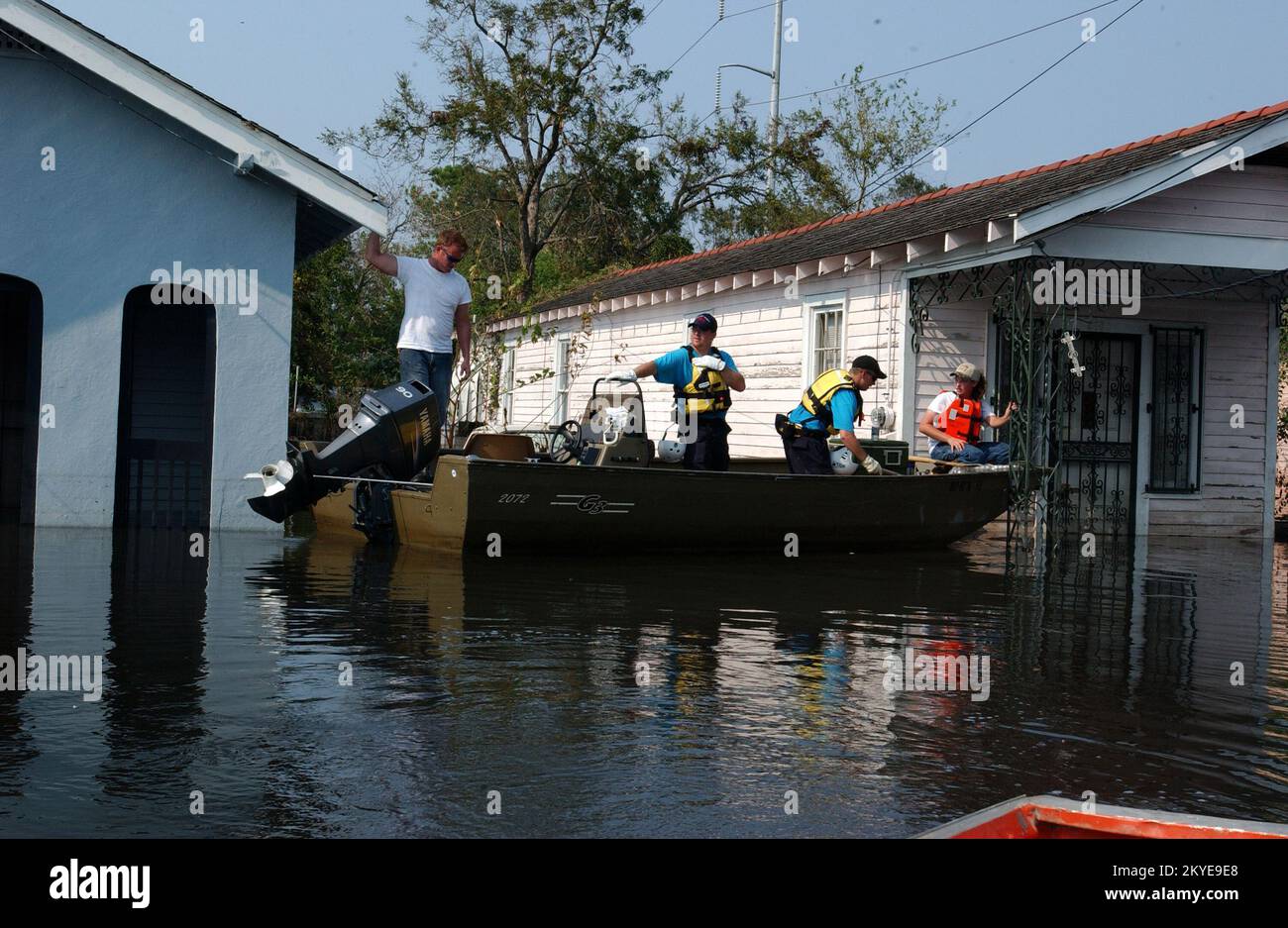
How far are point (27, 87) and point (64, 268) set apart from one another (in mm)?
1697

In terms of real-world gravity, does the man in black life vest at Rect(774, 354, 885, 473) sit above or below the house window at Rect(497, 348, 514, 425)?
below

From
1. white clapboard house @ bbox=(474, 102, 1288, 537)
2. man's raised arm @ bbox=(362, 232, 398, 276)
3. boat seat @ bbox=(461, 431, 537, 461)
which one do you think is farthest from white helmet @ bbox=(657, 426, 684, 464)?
white clapboard house @ bbox=(474, 102, 1288, 537)

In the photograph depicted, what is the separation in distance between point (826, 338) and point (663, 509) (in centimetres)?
748

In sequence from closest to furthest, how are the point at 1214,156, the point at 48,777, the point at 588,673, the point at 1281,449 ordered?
the point at 48,777 → the point at 588,673 → the point at 1214,156 → the point at 1281,449

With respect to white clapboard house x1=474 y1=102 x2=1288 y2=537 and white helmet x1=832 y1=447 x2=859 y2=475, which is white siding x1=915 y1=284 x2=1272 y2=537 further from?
white helmet x1=832 y1=447 x2=859 y2=475

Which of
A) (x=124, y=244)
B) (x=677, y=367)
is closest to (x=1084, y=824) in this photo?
(x=677, y=367)

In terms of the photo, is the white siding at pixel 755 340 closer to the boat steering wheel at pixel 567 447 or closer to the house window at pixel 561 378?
the house window at pixel 561 378

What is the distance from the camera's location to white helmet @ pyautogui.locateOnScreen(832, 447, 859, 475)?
46.4 feet

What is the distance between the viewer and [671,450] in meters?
13.0

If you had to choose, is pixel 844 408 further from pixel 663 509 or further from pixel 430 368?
pixel 430 368

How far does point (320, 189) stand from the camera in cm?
1365

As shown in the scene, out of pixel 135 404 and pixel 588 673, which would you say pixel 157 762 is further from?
pixel 135 404

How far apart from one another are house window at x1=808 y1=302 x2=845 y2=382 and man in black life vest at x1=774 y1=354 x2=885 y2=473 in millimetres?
5241
